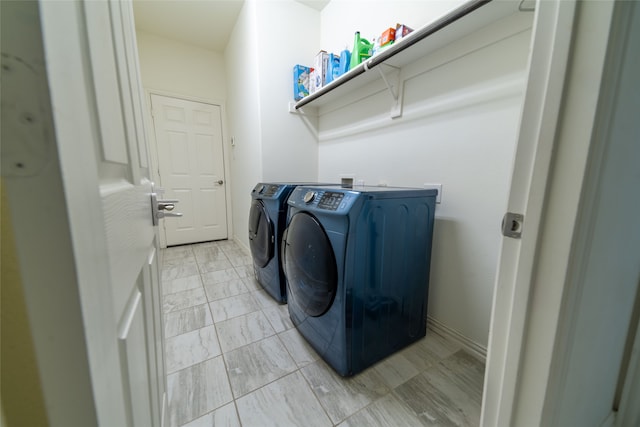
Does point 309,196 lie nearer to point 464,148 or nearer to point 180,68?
point 464,148

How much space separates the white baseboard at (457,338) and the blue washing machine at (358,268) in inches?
6.4

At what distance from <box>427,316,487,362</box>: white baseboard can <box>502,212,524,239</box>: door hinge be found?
3.84 feet

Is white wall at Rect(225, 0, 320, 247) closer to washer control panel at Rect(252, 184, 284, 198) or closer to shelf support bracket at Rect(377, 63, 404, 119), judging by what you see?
washer control panel at Rect(252, 184, 284, 198)

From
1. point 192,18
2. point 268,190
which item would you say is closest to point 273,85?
point 268,190

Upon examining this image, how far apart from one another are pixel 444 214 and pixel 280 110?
177 centimetres

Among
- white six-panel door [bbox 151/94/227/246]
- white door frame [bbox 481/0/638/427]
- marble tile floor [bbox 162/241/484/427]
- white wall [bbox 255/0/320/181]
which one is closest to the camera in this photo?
white door frame [bbox 481/0/638/427]

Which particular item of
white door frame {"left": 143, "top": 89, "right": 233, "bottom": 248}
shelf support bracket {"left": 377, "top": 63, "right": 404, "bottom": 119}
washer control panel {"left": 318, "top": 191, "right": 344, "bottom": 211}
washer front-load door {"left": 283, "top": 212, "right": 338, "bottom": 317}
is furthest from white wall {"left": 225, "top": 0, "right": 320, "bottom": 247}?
washer control panel {"left": 318, "top": 191, "right": 344, "bottom": 211}

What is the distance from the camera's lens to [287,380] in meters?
1.19

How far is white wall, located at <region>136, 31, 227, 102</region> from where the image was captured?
289cm

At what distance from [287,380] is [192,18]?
348 cm

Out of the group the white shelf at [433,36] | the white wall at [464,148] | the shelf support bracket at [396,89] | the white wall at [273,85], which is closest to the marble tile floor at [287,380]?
the white wall at [464,148]

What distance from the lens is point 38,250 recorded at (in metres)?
0.20

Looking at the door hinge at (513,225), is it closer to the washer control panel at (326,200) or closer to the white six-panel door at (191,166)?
the washer control panel at (326,200)

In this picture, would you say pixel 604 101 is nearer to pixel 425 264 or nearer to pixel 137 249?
pixel 137 249
